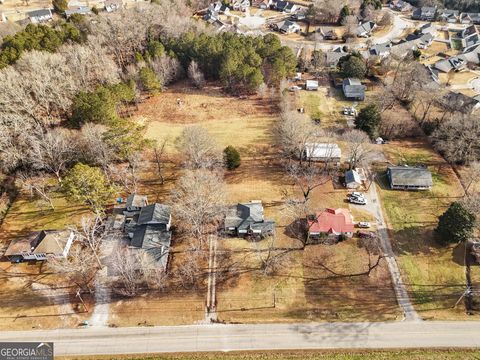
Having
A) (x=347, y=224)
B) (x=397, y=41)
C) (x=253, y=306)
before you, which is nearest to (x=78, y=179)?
(x=253, y=306)

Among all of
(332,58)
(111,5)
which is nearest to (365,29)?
(332,58)

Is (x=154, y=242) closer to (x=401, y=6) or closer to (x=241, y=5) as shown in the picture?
(x=241, y=5)

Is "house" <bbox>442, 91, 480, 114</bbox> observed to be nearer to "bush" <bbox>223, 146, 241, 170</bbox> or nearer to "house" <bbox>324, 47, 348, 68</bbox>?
"house" <bbox>324, 47, 348, 68</bbox>

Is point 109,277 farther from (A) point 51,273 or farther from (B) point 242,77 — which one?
(B) point 242,77

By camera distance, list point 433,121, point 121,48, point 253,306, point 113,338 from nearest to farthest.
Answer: point 113,338, point 253,306, point 433,121, point 121,48

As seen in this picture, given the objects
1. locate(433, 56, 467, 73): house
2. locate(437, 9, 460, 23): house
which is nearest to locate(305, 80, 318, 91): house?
locate(433, 56, 467, 73): house

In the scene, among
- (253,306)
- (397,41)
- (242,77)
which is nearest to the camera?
(253,306)

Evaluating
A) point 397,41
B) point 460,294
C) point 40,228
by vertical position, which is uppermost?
point 397,41
